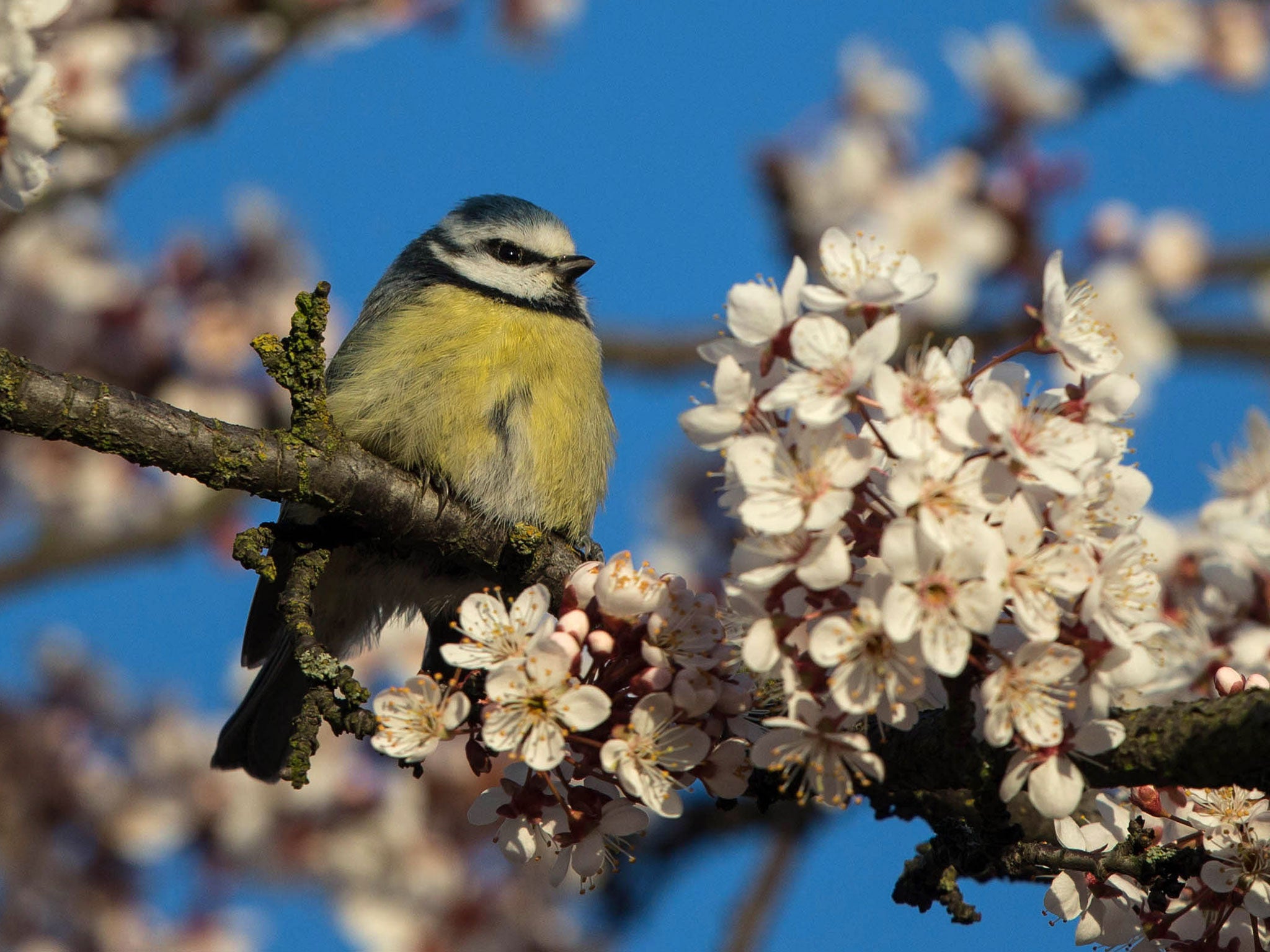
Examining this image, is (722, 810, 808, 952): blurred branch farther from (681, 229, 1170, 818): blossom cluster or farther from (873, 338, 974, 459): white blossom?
(873, 338, 974, 459): white blossom

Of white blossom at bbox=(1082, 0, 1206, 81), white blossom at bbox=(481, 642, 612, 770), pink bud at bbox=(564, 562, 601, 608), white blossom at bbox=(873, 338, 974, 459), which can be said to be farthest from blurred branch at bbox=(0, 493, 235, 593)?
white blossom at bbox=(1082, 0, 1206, 81)

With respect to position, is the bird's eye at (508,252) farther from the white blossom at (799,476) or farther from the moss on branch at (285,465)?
the white blossom at (799,476)

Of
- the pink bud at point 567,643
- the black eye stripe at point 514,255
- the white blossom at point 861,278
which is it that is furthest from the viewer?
the black eye stripe at point 514,255

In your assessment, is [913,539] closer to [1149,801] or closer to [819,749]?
[819,749]

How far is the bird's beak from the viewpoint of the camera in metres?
4.40

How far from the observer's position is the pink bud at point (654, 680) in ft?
7.24

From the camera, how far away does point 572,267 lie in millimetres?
4410

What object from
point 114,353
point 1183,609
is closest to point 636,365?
point 114,353

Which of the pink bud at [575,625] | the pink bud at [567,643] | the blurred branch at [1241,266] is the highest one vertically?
the blurred branch at [1241,266]

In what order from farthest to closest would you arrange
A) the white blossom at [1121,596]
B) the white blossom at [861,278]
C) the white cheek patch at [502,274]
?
the white cheek patch at [502,274] < the white blossom at [861,278] < the white blossom at [1121,596]

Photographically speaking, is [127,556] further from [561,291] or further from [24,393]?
[24,393]

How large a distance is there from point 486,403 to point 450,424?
0.46 ft

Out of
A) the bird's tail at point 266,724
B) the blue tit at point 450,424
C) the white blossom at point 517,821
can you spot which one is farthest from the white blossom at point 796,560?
the bird's tail at point 266,724

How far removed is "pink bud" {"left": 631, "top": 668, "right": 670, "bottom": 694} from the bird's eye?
248 centimetres
